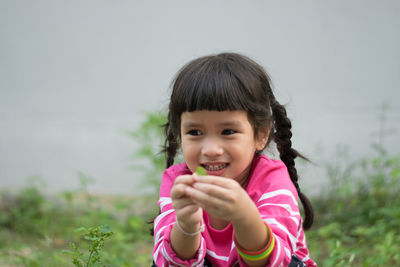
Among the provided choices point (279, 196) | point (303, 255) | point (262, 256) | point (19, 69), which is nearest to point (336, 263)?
point (303, 255)

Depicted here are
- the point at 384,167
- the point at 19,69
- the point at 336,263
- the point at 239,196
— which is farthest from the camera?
the point at 19,69

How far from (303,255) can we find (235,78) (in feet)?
2.47

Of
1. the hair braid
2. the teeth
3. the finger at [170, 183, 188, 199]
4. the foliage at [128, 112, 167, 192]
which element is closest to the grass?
the foliage at [128, 112, 167, 192]

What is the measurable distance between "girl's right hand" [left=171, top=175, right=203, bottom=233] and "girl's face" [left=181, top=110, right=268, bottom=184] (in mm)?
289

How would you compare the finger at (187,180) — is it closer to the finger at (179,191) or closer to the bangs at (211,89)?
the finger at (179,191)

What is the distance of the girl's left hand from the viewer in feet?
4.33

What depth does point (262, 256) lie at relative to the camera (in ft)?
4.82

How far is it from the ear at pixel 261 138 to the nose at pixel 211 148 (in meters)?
0.28

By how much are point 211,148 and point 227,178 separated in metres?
0.17

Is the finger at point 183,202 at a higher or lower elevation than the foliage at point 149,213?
higher

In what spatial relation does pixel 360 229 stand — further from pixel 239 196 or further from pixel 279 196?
pixel 239 196

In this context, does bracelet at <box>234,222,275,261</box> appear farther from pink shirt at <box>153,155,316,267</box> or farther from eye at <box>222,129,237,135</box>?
eye at <box>222,129,237,135</box>

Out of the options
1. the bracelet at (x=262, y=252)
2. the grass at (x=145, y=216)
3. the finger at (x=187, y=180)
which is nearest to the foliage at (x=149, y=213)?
the grass at (x=145, y=216)

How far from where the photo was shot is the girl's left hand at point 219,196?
4.33 feet
